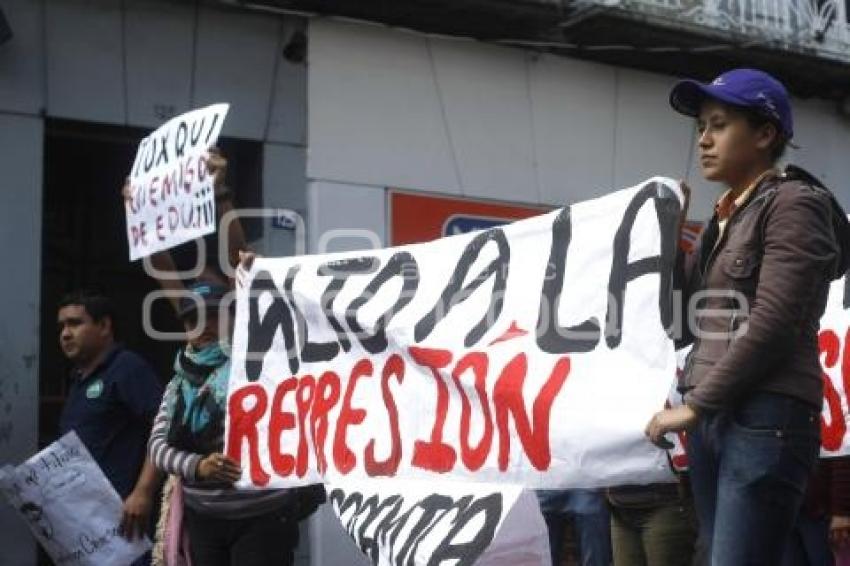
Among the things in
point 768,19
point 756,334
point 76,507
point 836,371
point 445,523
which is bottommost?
point 76,507

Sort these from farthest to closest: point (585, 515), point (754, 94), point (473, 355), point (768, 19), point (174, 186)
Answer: point (768, 19)
point (585, 515)
point (174, 186)
point (473, 355)
point (754, 94)

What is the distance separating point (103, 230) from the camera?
8539 mm

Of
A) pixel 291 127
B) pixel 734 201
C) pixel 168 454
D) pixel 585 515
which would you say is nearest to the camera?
pixel 734 201

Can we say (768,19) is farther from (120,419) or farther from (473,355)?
(473,355)

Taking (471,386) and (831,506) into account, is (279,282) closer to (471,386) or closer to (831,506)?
(471,386)

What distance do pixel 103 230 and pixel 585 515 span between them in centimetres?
426

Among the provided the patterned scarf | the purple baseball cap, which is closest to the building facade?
the patterned scarf

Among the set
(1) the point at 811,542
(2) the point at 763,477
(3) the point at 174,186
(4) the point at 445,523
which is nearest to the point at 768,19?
(3) the point at 174,186

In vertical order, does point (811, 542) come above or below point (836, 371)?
below

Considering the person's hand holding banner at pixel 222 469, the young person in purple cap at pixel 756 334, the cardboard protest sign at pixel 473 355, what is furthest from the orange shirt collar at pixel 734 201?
the person's hand holding banner at pixel 222 469

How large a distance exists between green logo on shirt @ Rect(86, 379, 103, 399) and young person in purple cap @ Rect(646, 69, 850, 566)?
3.11 m

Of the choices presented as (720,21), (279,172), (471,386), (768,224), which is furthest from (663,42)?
(768,224)

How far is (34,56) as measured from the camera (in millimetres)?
7348

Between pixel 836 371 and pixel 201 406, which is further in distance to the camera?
pixel 201 406
